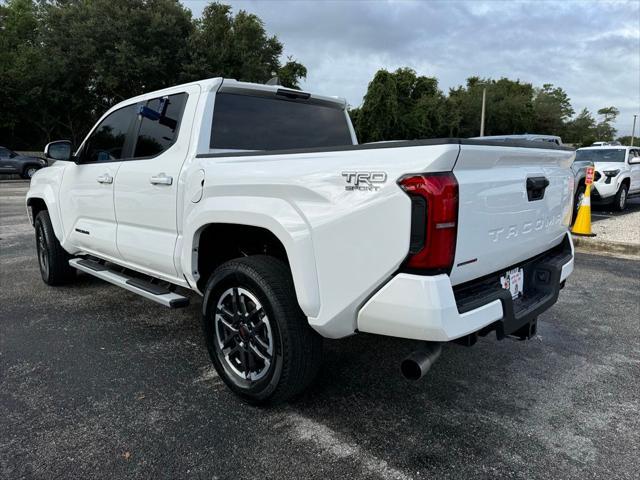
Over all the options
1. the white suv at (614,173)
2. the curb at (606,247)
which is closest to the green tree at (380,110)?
the white suv at (614,173)

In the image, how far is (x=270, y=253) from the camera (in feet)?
10.6

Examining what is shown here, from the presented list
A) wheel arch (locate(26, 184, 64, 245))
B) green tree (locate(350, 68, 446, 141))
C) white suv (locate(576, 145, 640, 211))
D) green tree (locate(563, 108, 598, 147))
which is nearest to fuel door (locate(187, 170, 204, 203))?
wheel arch (locate(26, 184, 64, 245))

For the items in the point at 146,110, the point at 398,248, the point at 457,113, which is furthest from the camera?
the point at 457,113

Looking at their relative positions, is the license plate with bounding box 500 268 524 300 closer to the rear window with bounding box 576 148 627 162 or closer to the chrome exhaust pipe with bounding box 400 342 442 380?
the chrome exhaust pipe with bounding box 400 342 442 380

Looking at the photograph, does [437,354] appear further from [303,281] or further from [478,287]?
[303,281]

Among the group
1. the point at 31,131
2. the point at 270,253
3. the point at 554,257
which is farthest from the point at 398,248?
the point at 31,131

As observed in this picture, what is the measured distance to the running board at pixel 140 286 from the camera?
3.31 metres

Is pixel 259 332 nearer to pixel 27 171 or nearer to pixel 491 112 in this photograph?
pixel 27 171

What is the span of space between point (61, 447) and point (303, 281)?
1.49m

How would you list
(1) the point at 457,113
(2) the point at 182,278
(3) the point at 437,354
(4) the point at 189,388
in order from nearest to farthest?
(3) the point at 437,354
(4) the point at 189,388
(2) the point at 182,278
(1) the point at 457,113

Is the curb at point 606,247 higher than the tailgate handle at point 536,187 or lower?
lower

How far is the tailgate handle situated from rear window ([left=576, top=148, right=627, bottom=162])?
1090 centimetres

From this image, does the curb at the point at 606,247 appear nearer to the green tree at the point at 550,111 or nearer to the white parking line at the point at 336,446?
the white parking line at the point at 336,446

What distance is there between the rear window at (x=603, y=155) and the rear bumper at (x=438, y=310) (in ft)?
37.6
